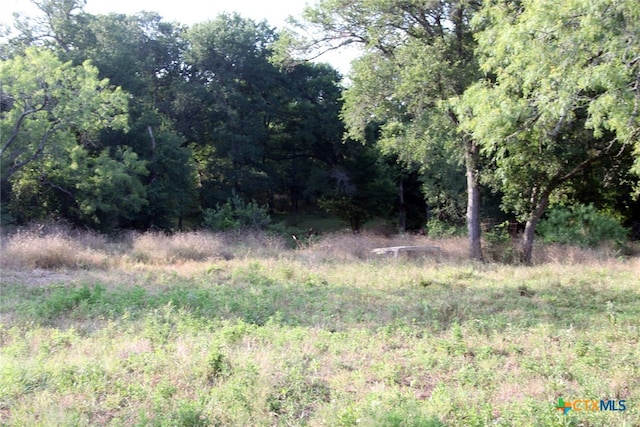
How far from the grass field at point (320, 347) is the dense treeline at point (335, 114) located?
2.93 metres

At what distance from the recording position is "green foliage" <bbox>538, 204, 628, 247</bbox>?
17.8 metres

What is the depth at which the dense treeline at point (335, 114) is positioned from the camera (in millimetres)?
7945

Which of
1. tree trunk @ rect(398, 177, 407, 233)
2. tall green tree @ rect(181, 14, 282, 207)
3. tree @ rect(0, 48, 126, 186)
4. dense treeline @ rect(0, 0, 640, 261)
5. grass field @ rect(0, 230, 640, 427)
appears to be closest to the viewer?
grass field @ rect(0, 230, 640, 427)

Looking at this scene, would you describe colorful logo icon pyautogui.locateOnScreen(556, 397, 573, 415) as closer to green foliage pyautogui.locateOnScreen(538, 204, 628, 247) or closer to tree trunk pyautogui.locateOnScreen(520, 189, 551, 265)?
tree trunk pyautogui.locateOnScreen(520, 189, 551, 265)

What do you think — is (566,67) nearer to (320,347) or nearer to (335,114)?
(320,347)

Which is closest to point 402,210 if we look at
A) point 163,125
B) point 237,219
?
point 237,219

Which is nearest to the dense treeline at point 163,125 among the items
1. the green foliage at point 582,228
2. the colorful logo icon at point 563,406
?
the green foliage at point 582,228

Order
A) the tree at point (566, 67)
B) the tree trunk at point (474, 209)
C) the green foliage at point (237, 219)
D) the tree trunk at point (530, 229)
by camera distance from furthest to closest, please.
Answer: the green foliage at point (237, 219) < the tree trunk at point (474, 209) < the tree trunk at point (530, 229) < the tree at point (566, 67)

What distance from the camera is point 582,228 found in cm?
1808

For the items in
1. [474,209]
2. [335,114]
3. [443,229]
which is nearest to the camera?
[474,209]

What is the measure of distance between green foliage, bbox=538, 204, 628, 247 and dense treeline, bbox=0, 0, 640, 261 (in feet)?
3.27

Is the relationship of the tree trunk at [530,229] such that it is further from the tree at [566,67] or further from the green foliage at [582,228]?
the tree at [566,67]

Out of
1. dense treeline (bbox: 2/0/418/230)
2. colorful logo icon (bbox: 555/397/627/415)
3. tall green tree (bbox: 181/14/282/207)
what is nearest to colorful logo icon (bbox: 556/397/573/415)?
colorful logo icon (bbox: 555/397/627/415)

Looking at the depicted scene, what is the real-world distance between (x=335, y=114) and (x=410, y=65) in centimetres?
1926
